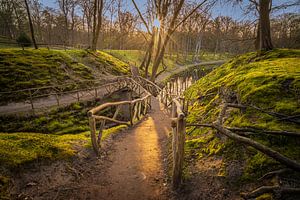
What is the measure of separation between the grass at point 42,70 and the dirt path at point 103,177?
9.46 meters

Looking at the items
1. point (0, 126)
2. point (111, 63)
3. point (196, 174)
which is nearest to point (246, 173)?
point (196, 174)

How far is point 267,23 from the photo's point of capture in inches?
290

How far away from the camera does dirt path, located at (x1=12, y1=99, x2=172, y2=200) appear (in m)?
2.97

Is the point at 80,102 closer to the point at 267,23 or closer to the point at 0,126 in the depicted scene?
the point at 0,126

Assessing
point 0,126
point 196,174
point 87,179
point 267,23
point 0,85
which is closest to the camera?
point 196,174

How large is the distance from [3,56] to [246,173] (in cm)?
1850

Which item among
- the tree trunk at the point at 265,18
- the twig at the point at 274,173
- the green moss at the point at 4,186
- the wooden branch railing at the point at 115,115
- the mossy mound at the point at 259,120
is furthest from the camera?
the tree trunk at the point at 265,18

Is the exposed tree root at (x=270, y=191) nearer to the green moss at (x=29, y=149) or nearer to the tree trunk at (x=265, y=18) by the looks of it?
the green moss at (x=29, y=149)

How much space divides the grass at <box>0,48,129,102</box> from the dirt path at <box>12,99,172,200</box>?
9459 mm

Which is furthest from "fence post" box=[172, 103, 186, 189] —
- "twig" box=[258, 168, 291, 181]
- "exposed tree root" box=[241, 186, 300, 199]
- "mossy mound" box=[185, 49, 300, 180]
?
"twig" box=[258, 168, 291, 181]

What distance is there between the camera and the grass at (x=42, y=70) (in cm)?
1185

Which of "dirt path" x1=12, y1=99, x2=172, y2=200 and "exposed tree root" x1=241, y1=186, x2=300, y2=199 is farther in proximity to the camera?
"dirt path" x1=12, y1=99, x2=172, y2=200

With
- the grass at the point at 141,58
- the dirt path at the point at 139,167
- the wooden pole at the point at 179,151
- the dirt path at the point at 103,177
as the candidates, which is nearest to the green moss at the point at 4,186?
the dirt path at the point at 103,177

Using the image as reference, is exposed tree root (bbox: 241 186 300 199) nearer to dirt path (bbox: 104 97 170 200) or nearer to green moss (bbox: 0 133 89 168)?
dirt path (bbox: 104 97 170 200)
